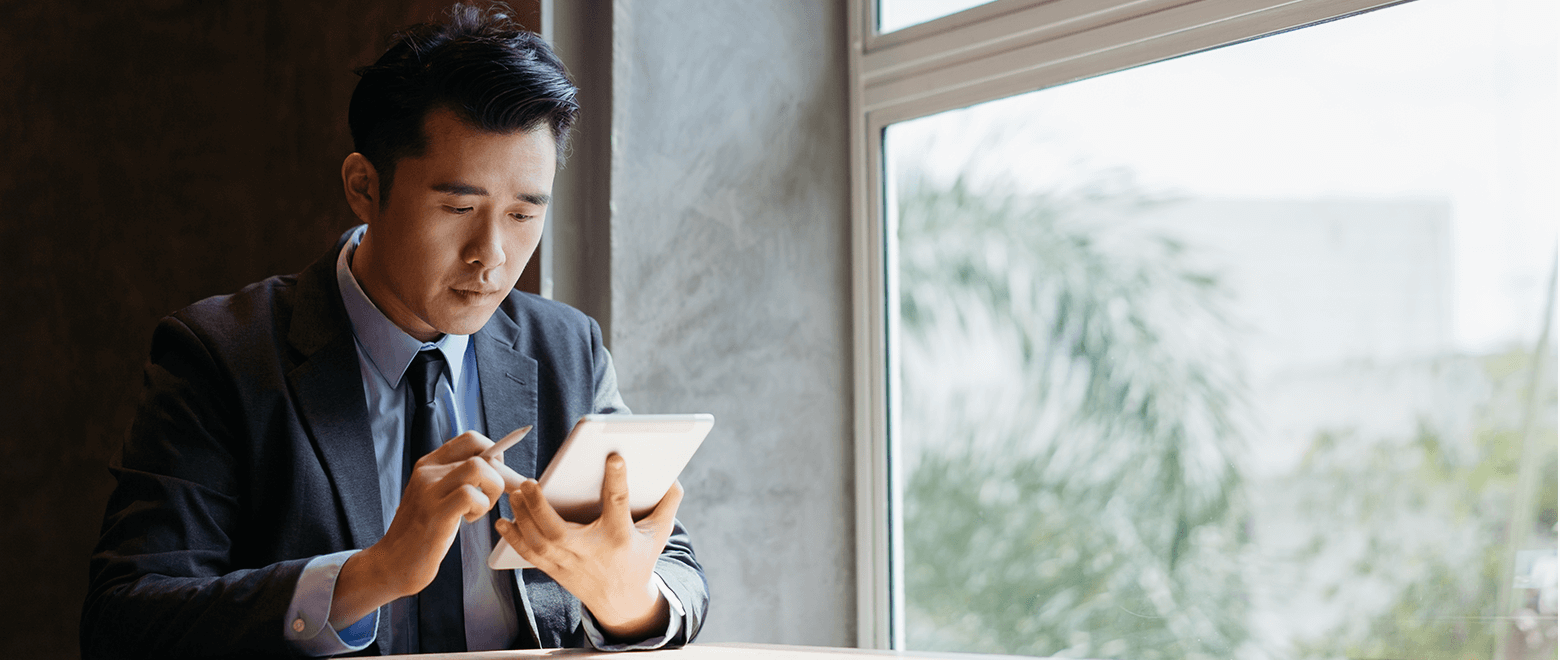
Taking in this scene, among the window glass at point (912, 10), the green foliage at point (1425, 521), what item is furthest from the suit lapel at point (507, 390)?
the green foliage at point (1425, 521)

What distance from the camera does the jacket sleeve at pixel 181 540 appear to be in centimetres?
122

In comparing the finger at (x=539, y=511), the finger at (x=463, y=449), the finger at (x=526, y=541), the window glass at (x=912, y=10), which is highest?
the window glass at (x=912, y=10)

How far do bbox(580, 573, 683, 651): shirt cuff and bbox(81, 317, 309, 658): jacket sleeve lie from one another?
0.34 metres

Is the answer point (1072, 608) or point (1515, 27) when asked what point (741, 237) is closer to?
point (1072, 608)

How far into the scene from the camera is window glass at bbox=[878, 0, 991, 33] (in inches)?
85.9

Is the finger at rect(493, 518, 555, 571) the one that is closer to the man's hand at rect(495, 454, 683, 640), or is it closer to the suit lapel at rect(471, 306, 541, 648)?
the man's hand at rect(495, 454, 683, 640)

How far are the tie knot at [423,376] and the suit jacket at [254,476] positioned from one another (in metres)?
0.07

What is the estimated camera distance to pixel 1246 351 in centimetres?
185

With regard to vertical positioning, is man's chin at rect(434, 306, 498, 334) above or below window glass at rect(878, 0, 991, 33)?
below

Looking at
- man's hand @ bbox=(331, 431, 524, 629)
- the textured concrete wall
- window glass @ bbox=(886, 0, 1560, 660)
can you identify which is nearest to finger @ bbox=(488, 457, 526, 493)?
man's hand @ bbox=(331, 431, 524, 629)

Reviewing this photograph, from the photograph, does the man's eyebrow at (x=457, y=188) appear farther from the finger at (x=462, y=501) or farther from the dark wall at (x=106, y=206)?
the dark wall at (x=106, y=206)

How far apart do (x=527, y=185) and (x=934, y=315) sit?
1.03 m

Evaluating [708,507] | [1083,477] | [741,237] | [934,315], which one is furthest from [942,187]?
[708,507]

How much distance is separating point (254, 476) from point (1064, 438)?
1.36 metres
